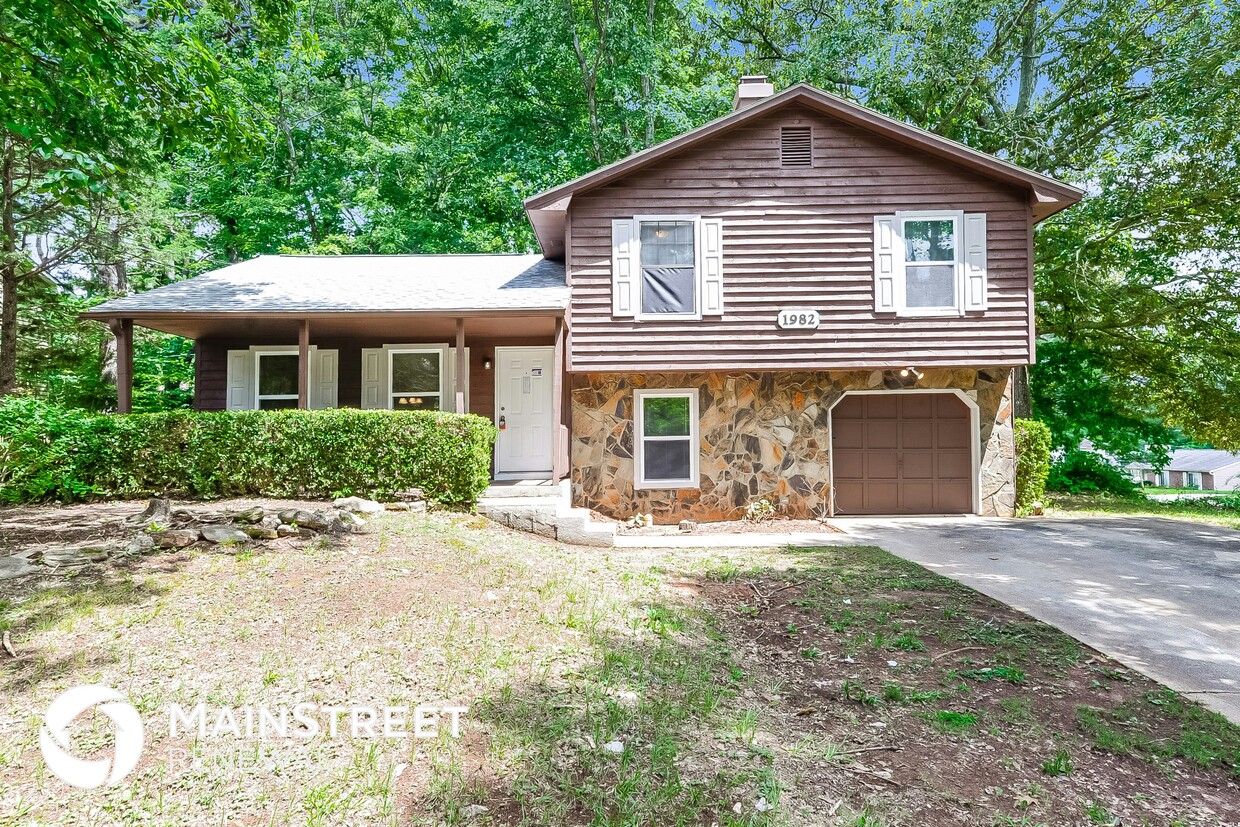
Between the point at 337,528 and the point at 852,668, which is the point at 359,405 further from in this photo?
the point at 852,668

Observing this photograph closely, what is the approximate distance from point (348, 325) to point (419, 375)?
1645 mm

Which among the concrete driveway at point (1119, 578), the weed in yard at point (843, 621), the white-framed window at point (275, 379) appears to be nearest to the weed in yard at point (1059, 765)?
the concrete driveway at point (1119, 578)

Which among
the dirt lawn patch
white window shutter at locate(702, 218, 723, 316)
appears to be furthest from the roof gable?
the dirt lawn patch

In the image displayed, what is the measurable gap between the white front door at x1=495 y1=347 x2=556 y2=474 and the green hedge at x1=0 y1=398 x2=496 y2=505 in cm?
256

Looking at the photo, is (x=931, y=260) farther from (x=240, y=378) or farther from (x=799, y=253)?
(x=240, y=378)

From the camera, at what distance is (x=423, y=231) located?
16.5 meters

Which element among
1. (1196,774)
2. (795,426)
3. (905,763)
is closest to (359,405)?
(795,426)

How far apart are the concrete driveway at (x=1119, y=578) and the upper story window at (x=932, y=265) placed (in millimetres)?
3307

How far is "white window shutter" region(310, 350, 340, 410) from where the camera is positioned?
34.8 ft

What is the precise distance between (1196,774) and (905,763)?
120 cm

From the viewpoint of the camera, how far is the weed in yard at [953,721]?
2984 mm

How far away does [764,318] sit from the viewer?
31.1ft

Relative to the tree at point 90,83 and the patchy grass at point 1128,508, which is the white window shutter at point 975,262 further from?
the tree at point 90,83

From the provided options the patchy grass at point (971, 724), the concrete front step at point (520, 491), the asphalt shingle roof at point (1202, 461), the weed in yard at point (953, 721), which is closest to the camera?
the patchy grass at point (971, 724)
